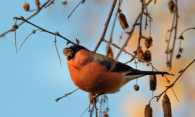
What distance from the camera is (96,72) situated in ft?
7.56

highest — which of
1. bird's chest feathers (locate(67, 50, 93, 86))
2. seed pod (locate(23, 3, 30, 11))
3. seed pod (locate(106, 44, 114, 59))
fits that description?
seed pod (locate(23, 3, 30, 11))

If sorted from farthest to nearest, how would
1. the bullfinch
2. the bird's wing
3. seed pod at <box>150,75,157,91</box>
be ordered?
the bird's wing
the bullfinch
seed pod at <box>150,75,157,91</box>

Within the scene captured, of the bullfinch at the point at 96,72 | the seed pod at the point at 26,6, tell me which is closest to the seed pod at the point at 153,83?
the bullfinch at the point at 96,72

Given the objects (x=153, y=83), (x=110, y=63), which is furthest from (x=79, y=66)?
(x=153, y=83)

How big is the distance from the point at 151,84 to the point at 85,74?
571 millimetres

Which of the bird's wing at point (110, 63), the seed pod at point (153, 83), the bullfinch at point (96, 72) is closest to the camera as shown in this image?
the seed pod at point (153, 83)

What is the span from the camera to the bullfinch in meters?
2.24

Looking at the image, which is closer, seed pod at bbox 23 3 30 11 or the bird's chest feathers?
seed pod at bbox 23 3 30 11

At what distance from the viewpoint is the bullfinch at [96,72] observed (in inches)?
88.1

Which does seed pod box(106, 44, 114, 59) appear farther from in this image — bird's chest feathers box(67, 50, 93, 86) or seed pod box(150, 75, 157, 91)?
seed pod box(150, 75, 157, 91)

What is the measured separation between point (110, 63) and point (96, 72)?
0.68ft

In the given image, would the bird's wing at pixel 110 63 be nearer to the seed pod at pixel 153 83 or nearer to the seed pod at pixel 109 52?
the seed pod at pixel 109 52

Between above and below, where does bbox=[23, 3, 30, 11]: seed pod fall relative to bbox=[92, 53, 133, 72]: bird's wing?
above

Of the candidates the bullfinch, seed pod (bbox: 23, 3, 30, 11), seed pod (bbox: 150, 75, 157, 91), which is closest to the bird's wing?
the bullfinch
